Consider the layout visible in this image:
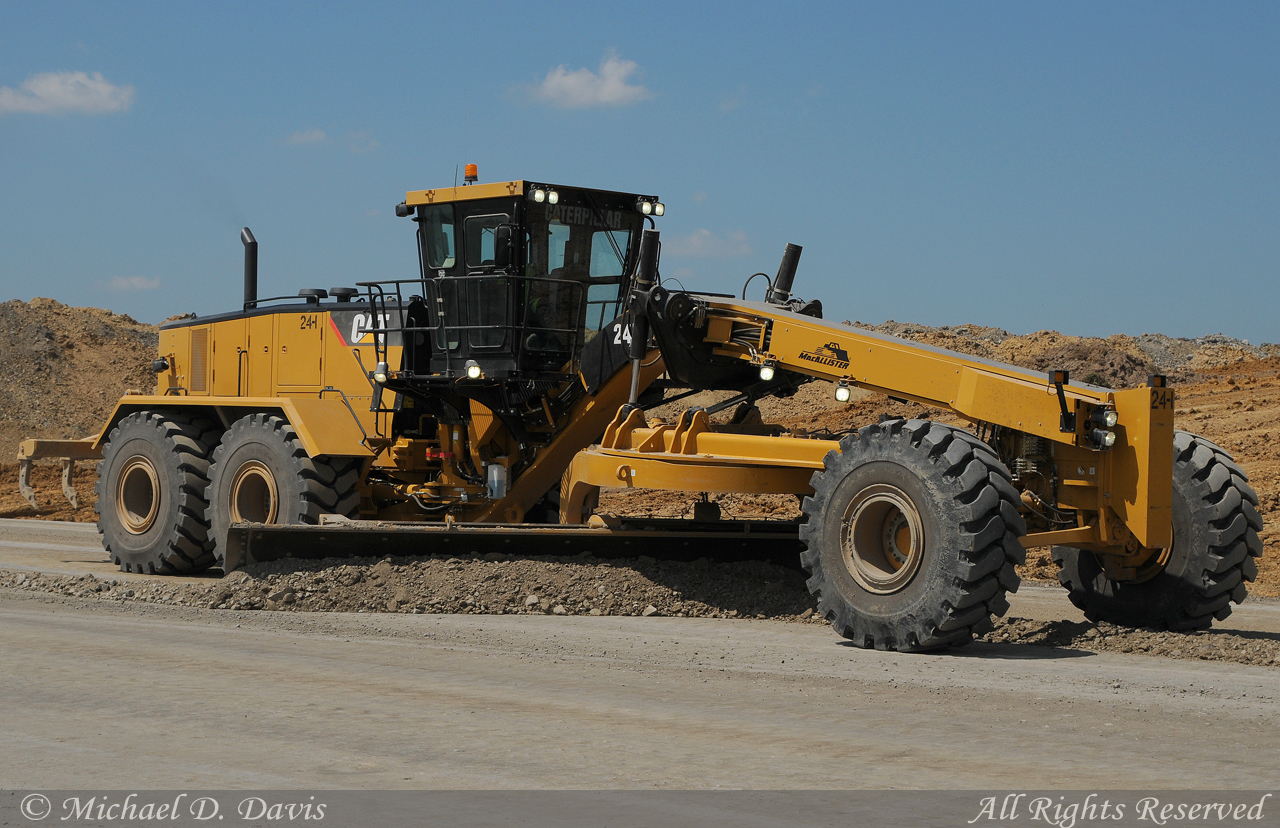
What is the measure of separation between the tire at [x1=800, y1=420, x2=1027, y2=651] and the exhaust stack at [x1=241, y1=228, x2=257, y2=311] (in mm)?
8006

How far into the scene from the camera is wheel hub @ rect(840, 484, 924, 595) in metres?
8.10

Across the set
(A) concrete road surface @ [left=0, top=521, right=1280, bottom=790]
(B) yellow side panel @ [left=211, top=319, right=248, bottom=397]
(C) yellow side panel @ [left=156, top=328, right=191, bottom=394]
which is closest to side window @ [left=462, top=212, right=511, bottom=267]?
(B) yellow side panel @ [left=211, top=319, right=248, bottom=397]

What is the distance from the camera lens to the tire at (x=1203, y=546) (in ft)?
27.1

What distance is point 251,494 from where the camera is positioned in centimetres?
1244

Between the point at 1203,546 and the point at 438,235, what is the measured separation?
6963 millimetres

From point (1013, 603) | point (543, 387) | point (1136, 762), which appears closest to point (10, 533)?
point (543, 387)

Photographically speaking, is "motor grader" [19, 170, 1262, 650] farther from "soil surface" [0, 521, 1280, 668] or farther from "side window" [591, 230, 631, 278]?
"soil surface" [0, 521, 1280, 668]

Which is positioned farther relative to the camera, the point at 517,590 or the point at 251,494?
the point at 251,494

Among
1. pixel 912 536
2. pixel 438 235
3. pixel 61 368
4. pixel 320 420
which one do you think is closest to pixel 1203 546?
pixel 912 536

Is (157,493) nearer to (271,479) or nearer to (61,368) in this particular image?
(271,479)

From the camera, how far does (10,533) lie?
59.7 feet

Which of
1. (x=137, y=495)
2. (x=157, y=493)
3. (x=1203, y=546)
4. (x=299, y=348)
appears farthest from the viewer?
Result: (x=137, y=495)
